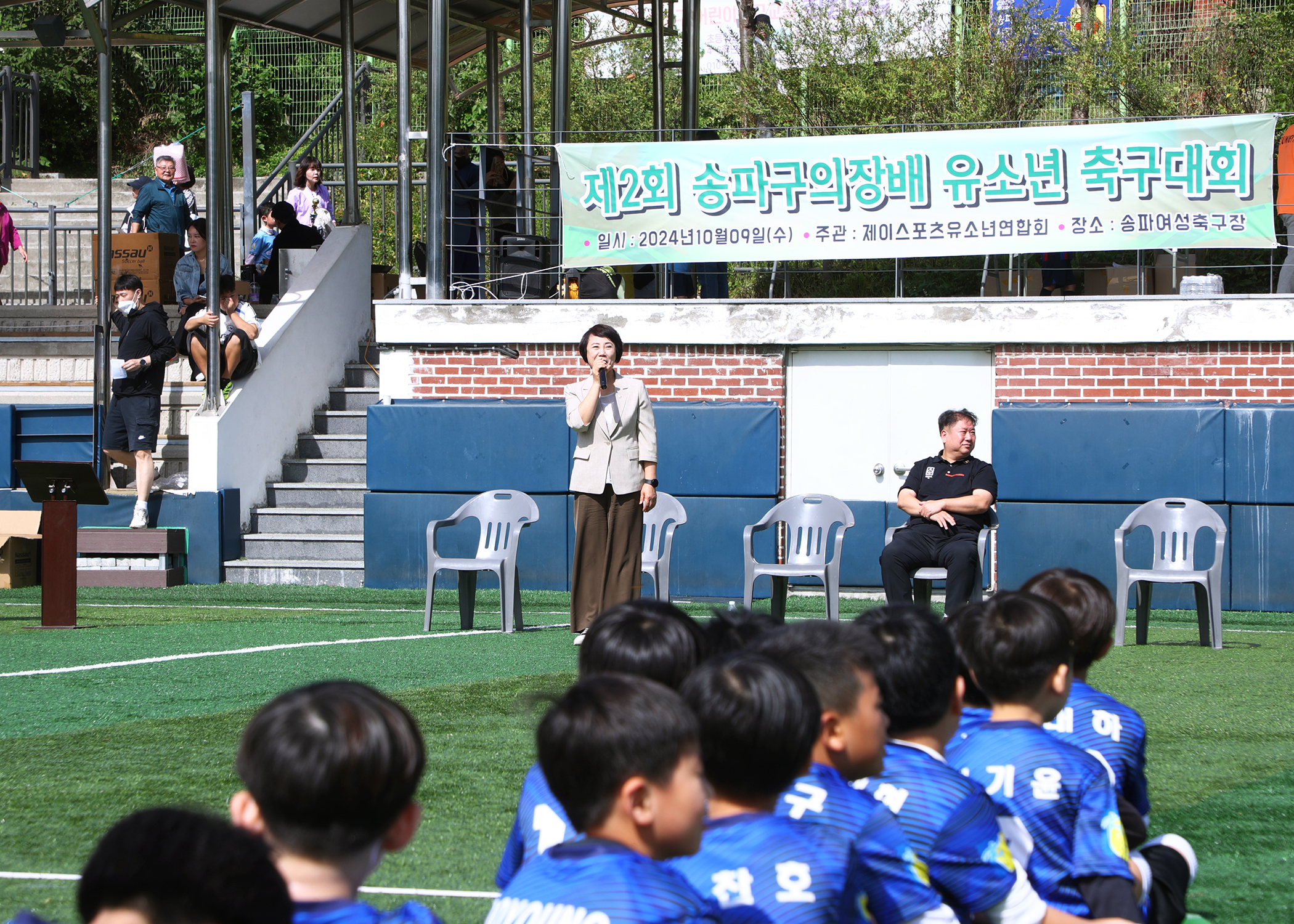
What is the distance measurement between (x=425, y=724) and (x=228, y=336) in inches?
287

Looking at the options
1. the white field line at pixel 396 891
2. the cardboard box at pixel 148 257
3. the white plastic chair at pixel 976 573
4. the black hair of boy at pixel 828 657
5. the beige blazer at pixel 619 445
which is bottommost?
the white field line at pixel 396 891

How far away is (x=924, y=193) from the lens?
10914 mm

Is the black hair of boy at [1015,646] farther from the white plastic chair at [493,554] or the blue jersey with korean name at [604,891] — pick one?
the white plastic chair at [493,554]

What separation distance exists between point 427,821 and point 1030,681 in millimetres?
2170

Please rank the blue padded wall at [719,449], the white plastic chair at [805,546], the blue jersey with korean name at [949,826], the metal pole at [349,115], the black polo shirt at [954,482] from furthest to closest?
A: the metal pole at [349,115], the blue padded wall at [719,449], the white plastic chair at [805,546], the black polo shirt at [954,482], the blue jersey with korean name at [949,826]

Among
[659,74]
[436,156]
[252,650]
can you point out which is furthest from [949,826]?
[659,74]

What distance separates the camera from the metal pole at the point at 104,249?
12.0m

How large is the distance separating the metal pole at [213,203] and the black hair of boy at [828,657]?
10103mm

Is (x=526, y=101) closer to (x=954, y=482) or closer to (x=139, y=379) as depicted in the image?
(x=139, y=379)

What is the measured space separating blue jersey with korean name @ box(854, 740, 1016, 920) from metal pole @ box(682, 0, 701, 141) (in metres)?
13.7

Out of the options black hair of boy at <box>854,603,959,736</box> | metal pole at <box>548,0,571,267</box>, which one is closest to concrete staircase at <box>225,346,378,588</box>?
metal pole at <box>548,0,571,267</box>

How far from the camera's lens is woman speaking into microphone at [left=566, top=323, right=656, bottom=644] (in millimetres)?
7848

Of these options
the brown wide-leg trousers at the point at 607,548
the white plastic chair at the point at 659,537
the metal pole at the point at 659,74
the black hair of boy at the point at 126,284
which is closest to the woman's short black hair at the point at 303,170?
the black hair of boy at the point at 126,284

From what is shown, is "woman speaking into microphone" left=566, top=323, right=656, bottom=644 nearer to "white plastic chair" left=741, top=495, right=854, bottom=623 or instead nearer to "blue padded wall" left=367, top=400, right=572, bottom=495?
"white plastic chair" left=741, top=495, right=854, bottom=623
